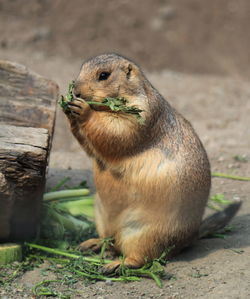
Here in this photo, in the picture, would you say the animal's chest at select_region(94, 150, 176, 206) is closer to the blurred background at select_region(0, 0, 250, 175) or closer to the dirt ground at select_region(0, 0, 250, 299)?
the dirt ground at select_region(0, 0, 250, 299)

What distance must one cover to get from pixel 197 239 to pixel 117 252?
887 mm

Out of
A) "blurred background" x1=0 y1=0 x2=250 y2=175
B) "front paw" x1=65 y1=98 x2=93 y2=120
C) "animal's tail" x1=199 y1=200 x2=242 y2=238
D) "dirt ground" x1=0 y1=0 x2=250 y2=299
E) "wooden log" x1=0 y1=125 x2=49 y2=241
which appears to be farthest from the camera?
"blurred background" x1=0 y1=0 x2=250 y2=175

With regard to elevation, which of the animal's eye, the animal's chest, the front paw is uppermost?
the animal's eye

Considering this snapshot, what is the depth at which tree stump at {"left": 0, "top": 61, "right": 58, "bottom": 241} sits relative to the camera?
493 centimetres

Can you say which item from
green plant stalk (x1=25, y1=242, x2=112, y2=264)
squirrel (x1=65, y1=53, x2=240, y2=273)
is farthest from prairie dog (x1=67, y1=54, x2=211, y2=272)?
green plant stalk (x1=25, y1=242, x2=112, y2=264)

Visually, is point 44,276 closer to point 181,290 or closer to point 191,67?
point 181,290

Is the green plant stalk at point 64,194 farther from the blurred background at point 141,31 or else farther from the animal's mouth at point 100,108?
the blurred background at point 141,31

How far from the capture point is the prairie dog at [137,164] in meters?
5.25

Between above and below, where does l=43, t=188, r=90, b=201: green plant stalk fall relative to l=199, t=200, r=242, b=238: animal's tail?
above

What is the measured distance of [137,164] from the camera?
533cm

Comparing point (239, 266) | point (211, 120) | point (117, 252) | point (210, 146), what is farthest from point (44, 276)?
point (211, 120)

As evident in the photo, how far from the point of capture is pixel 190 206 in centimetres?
547

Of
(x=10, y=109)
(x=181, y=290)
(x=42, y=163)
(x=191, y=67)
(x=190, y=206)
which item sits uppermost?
(x=191, y=67)

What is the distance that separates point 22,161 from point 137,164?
1087mm
